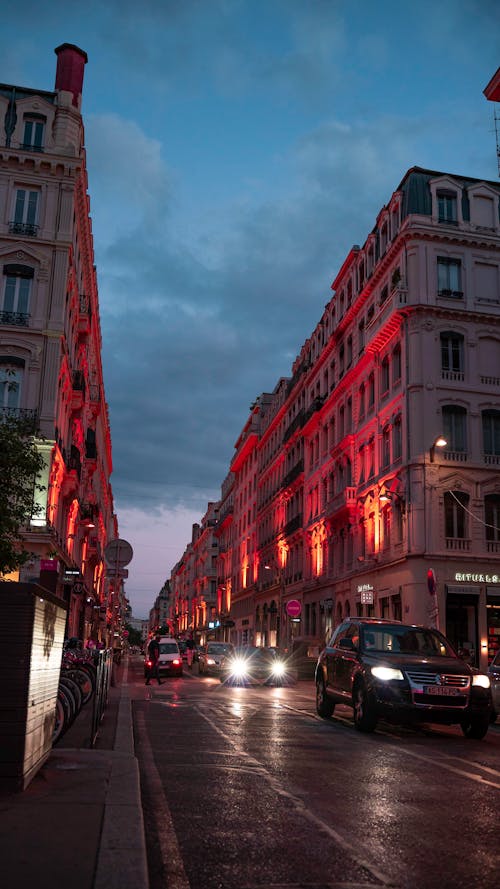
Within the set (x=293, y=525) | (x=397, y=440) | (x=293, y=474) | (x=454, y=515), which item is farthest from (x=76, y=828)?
(x=293, y=474)

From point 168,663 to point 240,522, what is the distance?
55707 mm

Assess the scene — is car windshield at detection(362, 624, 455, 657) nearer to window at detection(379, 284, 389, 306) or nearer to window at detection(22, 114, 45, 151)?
window at detection(379, 284, 389, 306)

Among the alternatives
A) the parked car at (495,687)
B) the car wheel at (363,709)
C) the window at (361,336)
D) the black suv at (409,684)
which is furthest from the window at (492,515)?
the car wheel at (363,709)

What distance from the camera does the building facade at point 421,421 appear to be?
3475 centimetres

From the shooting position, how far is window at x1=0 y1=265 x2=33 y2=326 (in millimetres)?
36281

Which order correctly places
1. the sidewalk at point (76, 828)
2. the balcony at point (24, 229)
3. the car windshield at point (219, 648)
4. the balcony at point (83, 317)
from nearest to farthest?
1. the sidewalk at point (76, 828)
2. the balcony at point (24, 229)
3. the car windshield at point (219, 648)
4. the balcony at point (83, 317)

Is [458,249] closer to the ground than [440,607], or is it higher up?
higher up

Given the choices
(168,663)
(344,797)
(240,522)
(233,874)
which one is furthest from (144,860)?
(240,522)

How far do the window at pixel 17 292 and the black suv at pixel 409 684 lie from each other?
86.2 feet

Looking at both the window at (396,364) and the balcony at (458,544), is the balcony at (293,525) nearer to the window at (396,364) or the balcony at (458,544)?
the window at (396,364)

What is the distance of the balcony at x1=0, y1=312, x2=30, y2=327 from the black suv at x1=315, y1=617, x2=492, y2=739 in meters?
25.8

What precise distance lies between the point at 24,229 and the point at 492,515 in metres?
23.5

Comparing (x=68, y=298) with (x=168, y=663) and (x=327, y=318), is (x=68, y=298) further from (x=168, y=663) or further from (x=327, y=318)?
(x=327, y=318)

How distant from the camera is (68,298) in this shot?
38.7 metres
